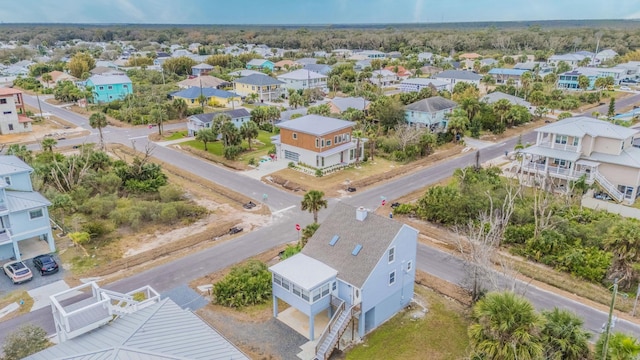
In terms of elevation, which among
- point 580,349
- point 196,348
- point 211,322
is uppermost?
point 196,348

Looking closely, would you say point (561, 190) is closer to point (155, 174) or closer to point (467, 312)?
point (467, 312)

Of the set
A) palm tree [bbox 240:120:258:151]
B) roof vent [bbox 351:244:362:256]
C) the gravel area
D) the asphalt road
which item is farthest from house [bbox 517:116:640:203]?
palm tree [bbox 240:120:258:151]

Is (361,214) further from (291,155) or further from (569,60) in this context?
(569,60)

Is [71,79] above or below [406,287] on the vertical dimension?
above

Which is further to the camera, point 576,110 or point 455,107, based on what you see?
point 576,110

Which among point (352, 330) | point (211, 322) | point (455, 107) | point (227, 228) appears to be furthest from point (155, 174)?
point (455, 107)

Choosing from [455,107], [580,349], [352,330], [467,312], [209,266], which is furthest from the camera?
[455,107]

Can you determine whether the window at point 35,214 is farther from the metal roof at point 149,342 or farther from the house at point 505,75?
the house at point 505,75
